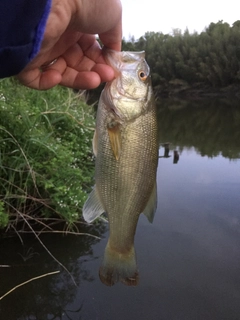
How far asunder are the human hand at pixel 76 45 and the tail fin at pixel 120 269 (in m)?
1.00

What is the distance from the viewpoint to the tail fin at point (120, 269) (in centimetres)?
219

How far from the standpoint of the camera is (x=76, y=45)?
2287 mm

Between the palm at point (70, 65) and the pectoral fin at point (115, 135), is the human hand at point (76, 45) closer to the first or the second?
the palm at point (70, 65)

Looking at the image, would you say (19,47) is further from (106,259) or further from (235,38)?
(235,38)

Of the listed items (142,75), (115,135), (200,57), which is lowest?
(115,135)

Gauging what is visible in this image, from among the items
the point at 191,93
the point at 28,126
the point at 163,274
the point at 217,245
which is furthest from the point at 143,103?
the point at 191,93

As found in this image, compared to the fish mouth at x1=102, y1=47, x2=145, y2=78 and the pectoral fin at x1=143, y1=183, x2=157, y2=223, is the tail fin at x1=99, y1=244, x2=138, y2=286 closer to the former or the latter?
the pectoral fin at x1=143, y1=183, x2=157, y2=223

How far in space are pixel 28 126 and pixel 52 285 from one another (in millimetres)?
2032

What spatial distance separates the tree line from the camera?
130ft

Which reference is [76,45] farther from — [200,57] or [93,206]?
[200,57]

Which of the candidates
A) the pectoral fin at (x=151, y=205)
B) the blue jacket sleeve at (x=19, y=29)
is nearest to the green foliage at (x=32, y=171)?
the pectoral fin at (x=151, y=205)

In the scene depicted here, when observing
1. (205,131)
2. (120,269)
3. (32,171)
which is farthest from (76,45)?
(205,131)

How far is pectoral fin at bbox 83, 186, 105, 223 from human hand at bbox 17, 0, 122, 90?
2.09 ft

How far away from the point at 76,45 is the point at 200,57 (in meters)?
41.5
